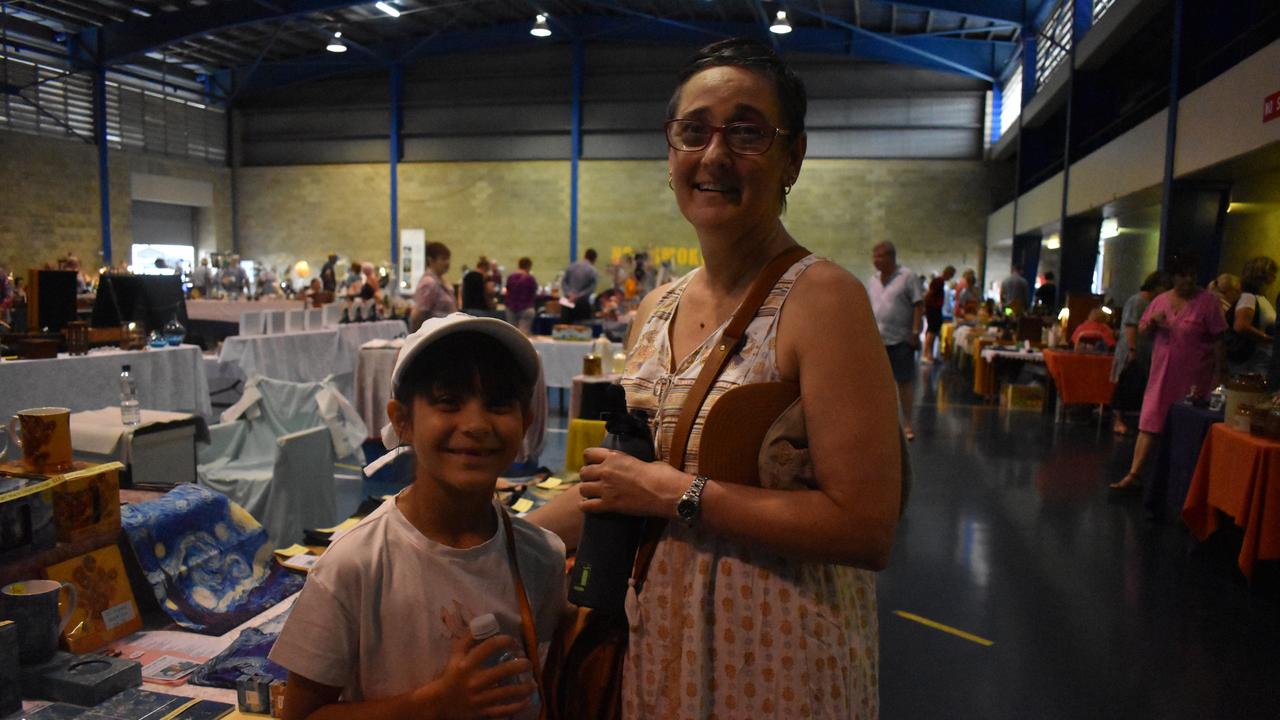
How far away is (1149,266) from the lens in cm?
1362

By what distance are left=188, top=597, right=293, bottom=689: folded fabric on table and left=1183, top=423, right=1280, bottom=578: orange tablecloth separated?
13.4 feet

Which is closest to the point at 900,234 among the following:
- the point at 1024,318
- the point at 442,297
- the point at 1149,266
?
the point at 1149,266

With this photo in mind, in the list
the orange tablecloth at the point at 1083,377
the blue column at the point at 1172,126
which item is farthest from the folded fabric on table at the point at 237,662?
the blue column at the point at 1172,126

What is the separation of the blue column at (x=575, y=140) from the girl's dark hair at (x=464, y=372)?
1751 centimetres

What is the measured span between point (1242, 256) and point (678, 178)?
11128 mm

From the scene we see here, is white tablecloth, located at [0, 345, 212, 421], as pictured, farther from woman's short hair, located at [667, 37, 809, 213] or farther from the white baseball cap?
woman's short hair, located at [667, 37, 809, 213]

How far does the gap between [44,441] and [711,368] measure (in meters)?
1.87

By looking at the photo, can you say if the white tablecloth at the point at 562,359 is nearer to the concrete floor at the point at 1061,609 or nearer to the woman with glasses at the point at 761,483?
the concrete floor at the point at 1061,609

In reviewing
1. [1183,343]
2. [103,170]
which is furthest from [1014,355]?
[103,170]

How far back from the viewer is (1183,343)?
5.08 meters

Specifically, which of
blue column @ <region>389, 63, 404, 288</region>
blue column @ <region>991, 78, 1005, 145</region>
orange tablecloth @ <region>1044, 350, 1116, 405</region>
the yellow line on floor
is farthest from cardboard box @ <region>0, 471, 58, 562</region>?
blue column @ <region>991, 78, 1005, 145</region>

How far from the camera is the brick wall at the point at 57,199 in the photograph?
15508 millimetres

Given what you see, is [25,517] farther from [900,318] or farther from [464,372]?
[900,318]

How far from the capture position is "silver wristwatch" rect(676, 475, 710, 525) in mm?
946
